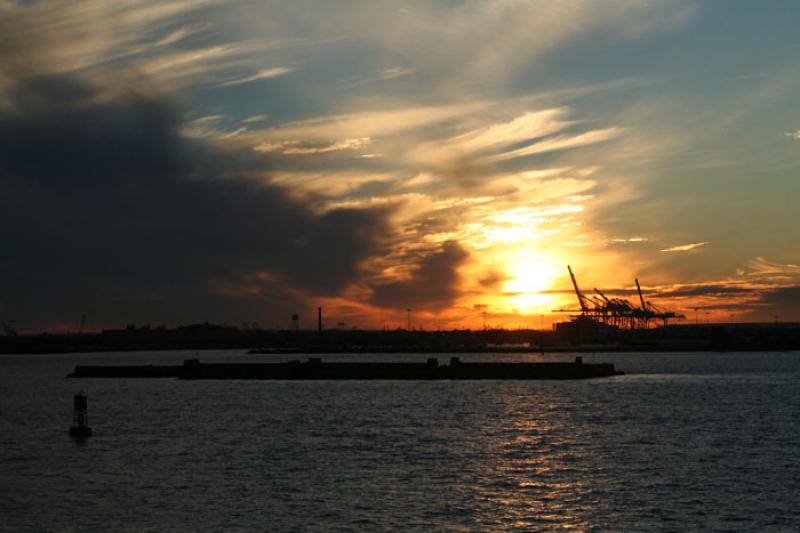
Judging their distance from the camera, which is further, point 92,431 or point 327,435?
point 92,431

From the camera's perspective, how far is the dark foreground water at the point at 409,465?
33656 mm

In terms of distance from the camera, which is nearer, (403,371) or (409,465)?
(409,465)

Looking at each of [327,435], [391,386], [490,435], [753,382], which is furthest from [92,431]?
[753,382]

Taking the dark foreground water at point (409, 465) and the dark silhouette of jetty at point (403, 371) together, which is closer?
the dark foreground water at point (409, 465)

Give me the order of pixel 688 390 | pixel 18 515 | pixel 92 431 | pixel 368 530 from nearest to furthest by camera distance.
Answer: pixel 368 530 < pixel 18 515 < pixel 92 431 < pixel 688 390

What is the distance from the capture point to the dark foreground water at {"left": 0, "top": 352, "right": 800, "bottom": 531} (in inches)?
1325

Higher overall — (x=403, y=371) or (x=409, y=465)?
(x=403, y=371)

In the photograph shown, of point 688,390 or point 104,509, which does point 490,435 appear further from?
point 688,390

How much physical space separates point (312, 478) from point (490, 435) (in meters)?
19.7

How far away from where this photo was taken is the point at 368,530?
1232 inches

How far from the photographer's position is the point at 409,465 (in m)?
45.6

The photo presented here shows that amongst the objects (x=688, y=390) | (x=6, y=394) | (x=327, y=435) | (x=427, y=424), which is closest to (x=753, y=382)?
(x=688, y=390)

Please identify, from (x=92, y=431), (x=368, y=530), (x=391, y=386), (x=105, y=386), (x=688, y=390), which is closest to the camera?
(x=368, y=530)

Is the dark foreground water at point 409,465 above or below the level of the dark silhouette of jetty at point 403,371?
below
